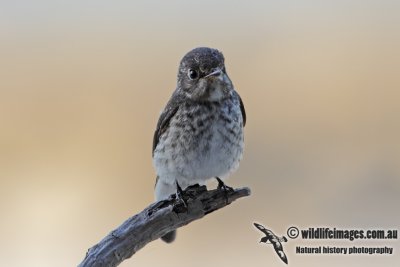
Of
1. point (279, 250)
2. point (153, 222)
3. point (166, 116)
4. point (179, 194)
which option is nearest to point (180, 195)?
point (179, 194)

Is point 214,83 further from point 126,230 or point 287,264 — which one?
point 287,264

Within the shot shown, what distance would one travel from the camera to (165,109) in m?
4.05

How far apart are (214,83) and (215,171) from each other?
1.56 feet

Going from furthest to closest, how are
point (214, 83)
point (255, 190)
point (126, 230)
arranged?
point (255, 190)
point (214, 83)
point (126, 230)

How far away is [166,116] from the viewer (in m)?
3.99

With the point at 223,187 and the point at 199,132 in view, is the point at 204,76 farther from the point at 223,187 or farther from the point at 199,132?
the point at 223,187

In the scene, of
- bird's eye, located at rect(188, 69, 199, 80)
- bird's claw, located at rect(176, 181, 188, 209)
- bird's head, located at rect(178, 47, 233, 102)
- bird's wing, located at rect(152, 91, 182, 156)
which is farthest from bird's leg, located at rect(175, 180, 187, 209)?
bird's eye, located at rect(188, 69, 199, 80)

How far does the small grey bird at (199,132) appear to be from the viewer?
3.84m

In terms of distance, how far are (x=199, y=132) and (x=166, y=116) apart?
0.78 feet

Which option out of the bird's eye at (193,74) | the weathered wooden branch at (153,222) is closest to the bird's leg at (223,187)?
the weathered wooden branch at (153,222)

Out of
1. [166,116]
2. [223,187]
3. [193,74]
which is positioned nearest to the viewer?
[193,74]

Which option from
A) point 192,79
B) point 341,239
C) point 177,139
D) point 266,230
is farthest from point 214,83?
point 341,239

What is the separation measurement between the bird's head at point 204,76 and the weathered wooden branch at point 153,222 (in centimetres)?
48

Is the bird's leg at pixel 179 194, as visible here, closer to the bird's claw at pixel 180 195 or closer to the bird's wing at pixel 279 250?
the bird's claw at pixel 180 195
